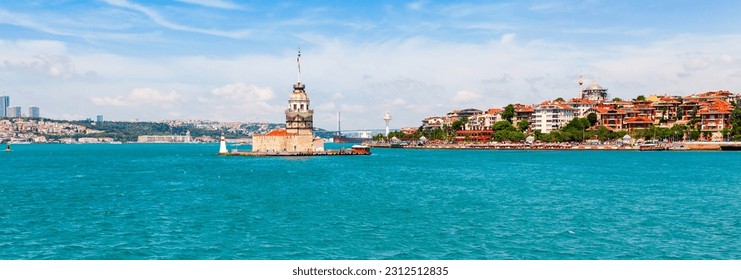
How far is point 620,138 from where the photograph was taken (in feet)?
413

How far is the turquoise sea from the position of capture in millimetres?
20953

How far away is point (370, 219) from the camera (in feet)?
89.2

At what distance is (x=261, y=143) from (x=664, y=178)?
54.4m

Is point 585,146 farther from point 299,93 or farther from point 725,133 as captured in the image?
point 299,93

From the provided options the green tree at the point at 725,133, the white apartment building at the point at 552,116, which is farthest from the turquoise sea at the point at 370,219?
the white apartment building at the point at 552,116

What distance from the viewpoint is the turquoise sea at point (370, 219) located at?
21.0 m

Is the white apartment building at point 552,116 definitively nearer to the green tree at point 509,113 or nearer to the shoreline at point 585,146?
the green tree at point 509,113

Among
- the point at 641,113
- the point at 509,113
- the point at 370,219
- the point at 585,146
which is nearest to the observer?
the point at 370,219

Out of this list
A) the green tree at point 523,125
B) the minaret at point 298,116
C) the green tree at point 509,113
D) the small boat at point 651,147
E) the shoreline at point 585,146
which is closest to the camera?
the minaret at point 298,116

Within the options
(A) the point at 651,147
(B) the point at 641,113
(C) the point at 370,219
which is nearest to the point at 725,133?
(A) the point at 651,147

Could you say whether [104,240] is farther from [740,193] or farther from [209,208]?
[740,193]

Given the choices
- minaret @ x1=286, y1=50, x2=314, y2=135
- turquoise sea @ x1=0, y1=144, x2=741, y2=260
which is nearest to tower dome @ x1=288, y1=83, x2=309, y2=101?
minaret @ x1=286, y1=50, x2=314, y2=135

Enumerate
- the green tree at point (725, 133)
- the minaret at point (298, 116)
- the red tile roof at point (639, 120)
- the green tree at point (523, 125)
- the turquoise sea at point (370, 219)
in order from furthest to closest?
the green tree at point (523, 125)
the red tile roof at point (639, 120)
the green tree at point (725, 133)
the minaret at point (298, 116)
the turquoise sea at point (370, 219)

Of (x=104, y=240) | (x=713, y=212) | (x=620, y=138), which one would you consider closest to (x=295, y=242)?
(x=104, y=240)
